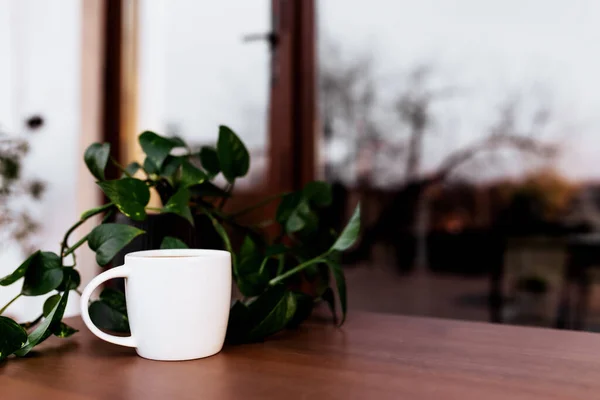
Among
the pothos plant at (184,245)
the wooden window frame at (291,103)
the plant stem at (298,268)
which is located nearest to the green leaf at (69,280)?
the pothos plant at (184,245)

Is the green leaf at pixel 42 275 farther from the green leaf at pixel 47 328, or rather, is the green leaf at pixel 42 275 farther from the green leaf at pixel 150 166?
the green leaf at pixel 150 166

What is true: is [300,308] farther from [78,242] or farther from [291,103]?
[291,103]

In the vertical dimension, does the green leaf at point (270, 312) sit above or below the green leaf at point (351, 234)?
below

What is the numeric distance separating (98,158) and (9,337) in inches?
8.6

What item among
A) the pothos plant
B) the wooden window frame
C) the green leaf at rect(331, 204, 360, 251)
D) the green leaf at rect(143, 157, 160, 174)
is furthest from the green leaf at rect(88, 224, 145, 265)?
the wooden window frame

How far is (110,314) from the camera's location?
1.95 ft

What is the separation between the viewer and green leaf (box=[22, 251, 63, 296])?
54 centimetres

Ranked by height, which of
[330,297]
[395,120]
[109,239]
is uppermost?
[395,120]

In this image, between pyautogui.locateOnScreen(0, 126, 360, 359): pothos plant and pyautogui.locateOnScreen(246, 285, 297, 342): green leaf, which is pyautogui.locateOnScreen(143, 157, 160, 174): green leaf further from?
pyautogui.locateOnScreen(246, 285, 297, 342): green leaf

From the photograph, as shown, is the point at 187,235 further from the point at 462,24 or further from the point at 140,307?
the point at 462,24

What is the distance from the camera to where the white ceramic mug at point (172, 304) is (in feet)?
1.59

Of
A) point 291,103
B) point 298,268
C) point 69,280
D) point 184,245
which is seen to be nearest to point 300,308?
point 298,268

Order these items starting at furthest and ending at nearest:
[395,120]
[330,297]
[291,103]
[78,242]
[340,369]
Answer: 1. [395,120]
2. [291,103]
3. [330,297]
4. [78,242]
5. [340,369]

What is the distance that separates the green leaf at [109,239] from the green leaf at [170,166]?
12 cm
